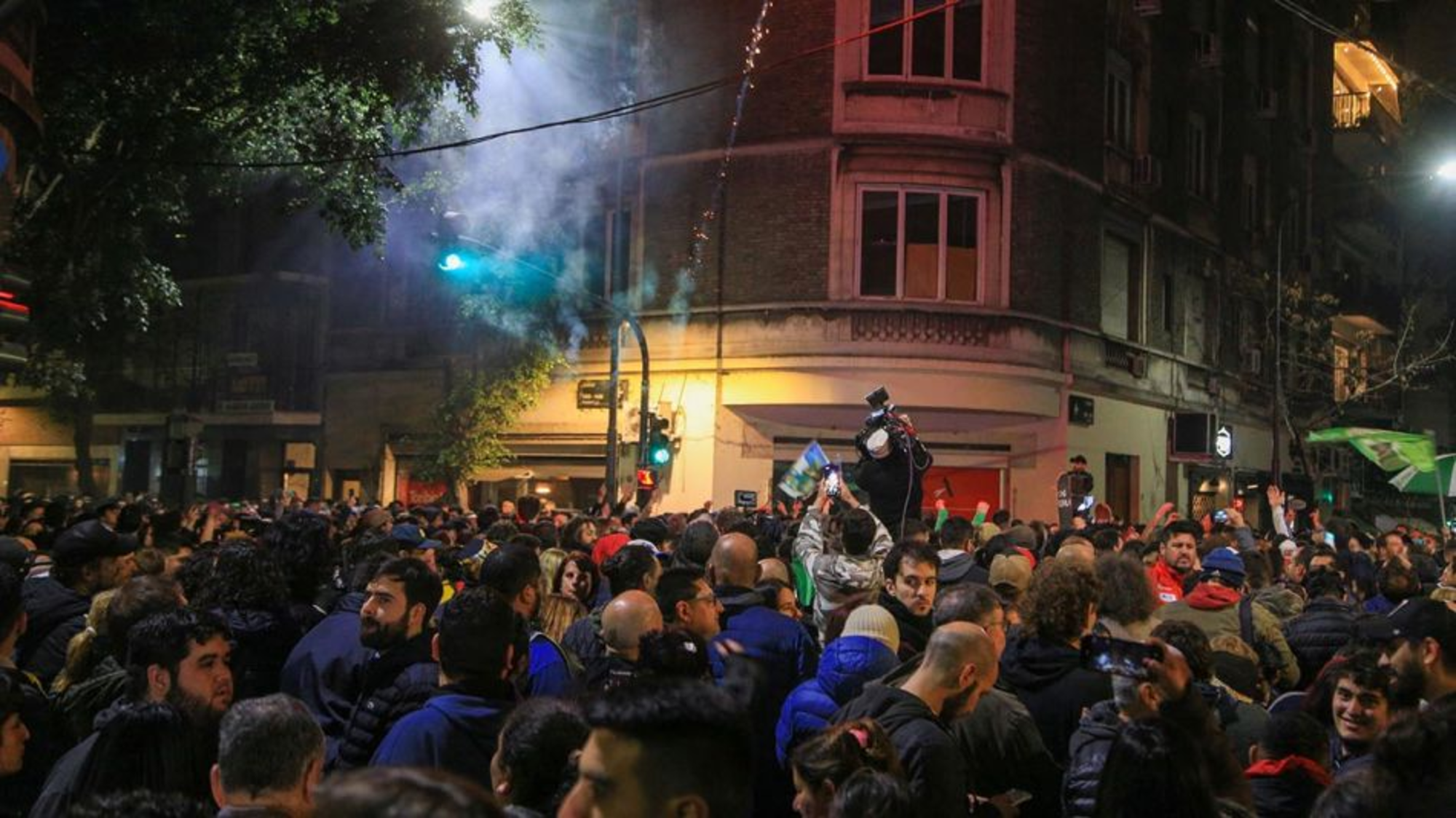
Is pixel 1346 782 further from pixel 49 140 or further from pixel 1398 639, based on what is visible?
pixel 49 140

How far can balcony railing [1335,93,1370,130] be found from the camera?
126ft

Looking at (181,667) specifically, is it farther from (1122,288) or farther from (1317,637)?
(1122,288)

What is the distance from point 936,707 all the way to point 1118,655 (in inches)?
26.7

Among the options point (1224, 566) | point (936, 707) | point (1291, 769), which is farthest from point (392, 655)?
point (1224, 566)

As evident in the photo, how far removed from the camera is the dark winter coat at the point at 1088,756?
410 centimetres

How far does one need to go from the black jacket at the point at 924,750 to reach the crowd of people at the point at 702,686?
0.04 ft

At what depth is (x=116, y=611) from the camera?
17.8 ft

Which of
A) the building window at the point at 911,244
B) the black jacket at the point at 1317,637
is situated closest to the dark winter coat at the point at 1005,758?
the black jacket at the point at 1317,637

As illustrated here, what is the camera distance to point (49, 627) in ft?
21.7

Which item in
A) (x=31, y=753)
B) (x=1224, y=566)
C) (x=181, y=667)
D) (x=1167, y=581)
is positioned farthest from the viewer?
(x=1167, y=581)

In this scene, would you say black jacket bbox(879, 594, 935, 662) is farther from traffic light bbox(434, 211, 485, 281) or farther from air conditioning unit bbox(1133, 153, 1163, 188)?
air conditioning unit bbox(1133, 153, 1163, 188)

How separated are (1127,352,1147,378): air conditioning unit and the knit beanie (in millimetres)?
22561

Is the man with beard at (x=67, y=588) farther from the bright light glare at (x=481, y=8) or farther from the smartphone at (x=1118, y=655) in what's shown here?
the bright light glare at (x=481, y=8)

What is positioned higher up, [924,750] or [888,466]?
[888,466]
